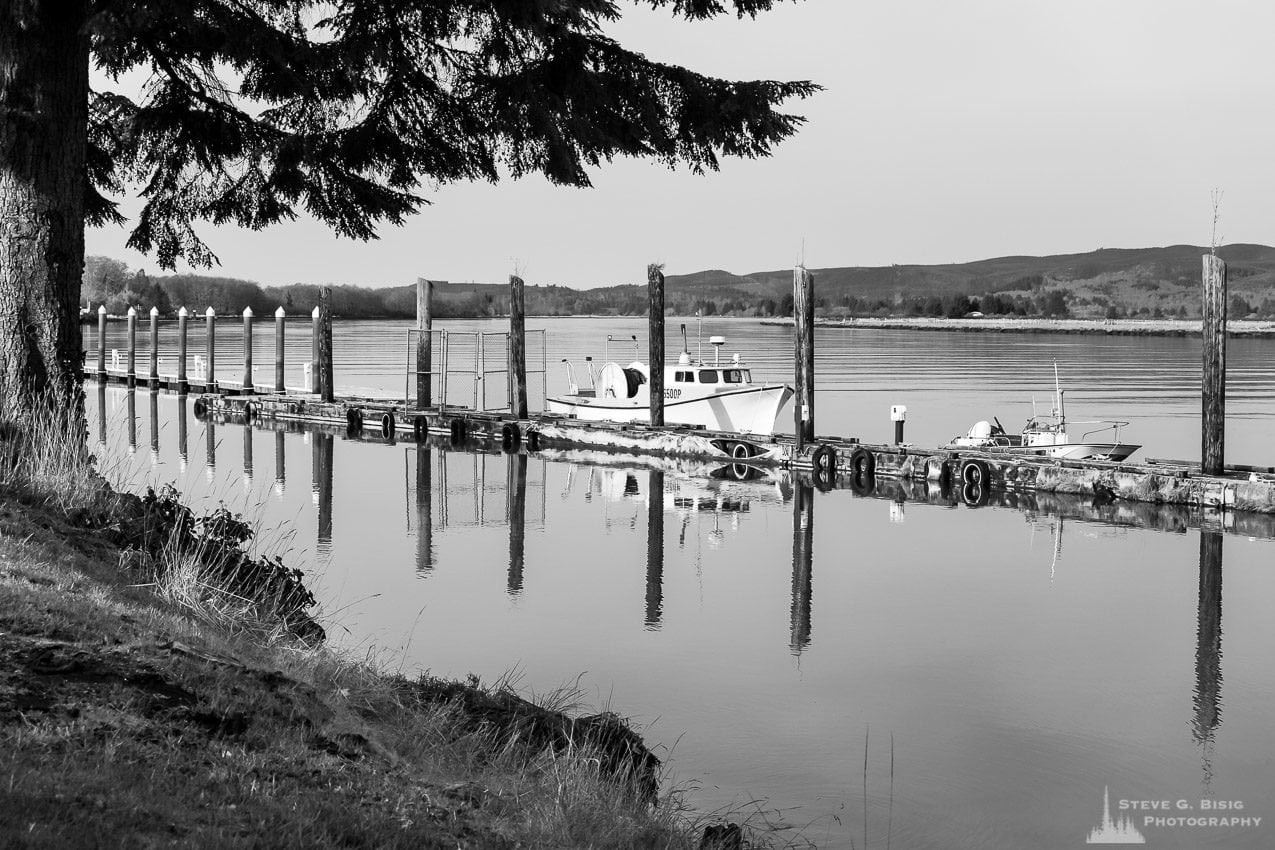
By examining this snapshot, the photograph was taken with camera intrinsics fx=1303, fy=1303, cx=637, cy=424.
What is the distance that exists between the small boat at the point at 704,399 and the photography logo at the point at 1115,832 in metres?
23.6

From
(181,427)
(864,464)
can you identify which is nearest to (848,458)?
(864,464)

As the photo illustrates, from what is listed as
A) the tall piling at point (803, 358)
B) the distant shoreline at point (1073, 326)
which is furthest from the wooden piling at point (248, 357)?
the distant shoreline at point (1073, 326)

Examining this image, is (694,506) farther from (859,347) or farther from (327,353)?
(859,347)

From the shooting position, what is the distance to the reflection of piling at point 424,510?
18250mm

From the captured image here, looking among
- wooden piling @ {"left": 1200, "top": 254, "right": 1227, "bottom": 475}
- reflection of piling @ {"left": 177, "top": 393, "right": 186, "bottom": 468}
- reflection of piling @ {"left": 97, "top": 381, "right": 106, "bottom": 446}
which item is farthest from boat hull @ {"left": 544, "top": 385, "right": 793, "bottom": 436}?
wooden piling @ {"left": 1200, "top": 254, "right": 1227, "bottom": 475}

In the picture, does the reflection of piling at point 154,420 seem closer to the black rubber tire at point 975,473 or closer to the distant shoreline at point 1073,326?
the black rubber tire at point 975,473

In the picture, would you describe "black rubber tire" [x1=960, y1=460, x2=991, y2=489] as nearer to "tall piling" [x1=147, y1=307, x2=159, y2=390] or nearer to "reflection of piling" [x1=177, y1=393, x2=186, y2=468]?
"reflection of piling" [x1=177, y1=393, x2=186, y2=468]

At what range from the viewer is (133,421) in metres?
37.2

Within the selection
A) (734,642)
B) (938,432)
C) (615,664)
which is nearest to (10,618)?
(615,664)

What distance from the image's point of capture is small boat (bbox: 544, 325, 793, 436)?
109 ft

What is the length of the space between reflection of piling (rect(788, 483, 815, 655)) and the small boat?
727 cm

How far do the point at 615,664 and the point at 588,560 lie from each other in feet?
19.3

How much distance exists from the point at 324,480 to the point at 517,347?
7571 mm

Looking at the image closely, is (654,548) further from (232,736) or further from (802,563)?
(232,736)
